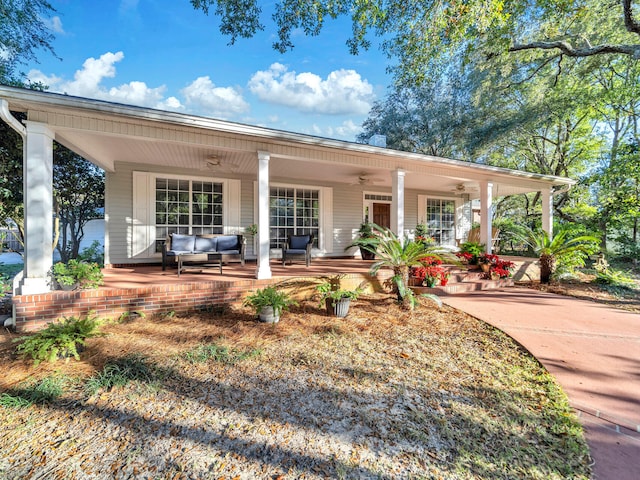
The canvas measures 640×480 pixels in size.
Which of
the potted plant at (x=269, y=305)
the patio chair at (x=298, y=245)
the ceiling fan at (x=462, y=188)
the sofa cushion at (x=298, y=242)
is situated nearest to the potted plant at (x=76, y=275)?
the potted plant at (x=269, y=305)

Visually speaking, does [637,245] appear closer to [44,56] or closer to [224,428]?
[224,428]

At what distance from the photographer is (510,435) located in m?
1.79

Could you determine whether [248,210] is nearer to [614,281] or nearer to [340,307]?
[340,307]

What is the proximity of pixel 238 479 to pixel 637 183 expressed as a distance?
12057 millimetres

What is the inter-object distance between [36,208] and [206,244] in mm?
2830

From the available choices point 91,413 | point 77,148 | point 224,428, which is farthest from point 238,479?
point 77,148

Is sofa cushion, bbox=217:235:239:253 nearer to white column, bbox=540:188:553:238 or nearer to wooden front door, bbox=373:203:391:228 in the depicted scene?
wooden front door, bbox=373:203:391:228

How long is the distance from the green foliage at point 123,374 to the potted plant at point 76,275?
1.60 m

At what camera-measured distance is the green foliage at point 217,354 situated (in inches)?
109

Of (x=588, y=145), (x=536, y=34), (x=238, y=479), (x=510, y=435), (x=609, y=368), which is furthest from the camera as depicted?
(x=588, y=145)

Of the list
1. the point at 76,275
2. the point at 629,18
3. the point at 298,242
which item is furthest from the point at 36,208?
the point at 629,18

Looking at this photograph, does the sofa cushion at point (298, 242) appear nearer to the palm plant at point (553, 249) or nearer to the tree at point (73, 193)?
the palm plant at point (553, 249)

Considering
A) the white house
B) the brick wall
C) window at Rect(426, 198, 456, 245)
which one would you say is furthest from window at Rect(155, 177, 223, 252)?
window at Rect(426, 198, 456, 245)

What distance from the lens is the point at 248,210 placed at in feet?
24.7
